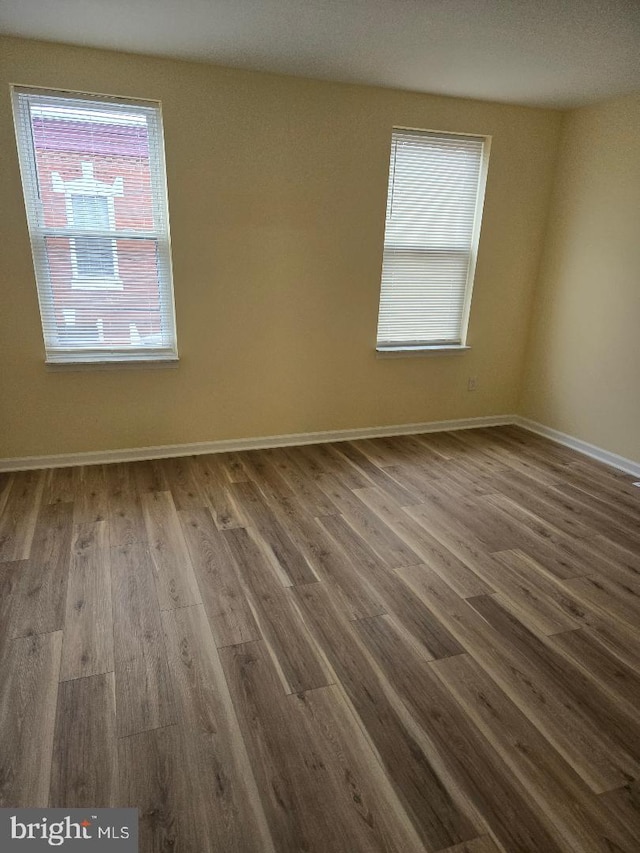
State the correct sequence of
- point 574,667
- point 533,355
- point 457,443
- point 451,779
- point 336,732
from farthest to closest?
point 533,355
point 457,443
point 574,667
point 336,732
point 451,779

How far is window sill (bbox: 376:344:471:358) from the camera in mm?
4188

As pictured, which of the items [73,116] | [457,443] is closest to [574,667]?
[457,443]

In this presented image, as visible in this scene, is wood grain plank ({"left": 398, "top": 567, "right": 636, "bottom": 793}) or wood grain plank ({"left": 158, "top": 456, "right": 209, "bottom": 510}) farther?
wood grain plank ({"left": 158, "top": 456, "right": 209, "bottom": 510})

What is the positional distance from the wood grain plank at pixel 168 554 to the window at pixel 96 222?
107 cm

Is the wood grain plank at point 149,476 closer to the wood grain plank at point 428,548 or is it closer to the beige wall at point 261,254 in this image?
the beige wall at point 261,254

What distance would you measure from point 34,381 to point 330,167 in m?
2.47

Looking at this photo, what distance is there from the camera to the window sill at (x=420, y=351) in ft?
13.7

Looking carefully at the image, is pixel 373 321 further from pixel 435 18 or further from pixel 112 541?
pixel 112 541

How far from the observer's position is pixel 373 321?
4090 millimetres

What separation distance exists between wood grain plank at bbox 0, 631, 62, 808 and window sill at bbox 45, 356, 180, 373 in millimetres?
1908

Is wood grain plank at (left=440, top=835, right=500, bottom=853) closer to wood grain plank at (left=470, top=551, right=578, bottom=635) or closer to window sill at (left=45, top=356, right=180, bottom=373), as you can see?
wood grain plank at (left=470, top=551, right=578, bottom=635)

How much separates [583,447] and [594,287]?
4.10 ft

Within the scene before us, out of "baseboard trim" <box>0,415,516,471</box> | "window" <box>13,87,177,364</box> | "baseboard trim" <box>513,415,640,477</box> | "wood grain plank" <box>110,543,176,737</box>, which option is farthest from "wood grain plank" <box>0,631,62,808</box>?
"baseboard trim" <box>513,415,640,477</box>

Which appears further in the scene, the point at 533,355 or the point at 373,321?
the point at 533,355
